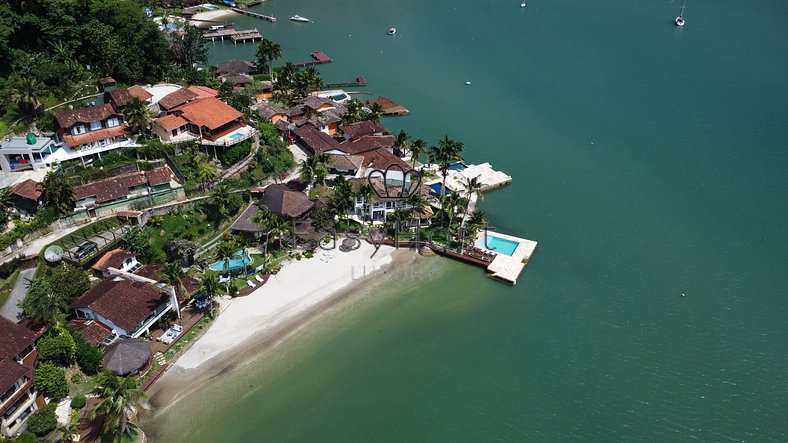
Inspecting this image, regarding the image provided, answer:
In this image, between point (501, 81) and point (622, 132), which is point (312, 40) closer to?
point (501, 81)

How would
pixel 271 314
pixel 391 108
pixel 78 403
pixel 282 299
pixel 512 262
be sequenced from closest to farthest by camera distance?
pixel 78 403, pixel 271 314, pixel 282 299, pixel 512 262, pixel 391 108

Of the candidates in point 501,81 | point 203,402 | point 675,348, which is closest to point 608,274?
point 675,348

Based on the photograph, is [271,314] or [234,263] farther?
[234,263]

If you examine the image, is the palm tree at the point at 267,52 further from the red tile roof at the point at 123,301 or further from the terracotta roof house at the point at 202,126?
the red tile roof at the point at 123,301

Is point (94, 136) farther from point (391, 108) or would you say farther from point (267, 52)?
point (391, 108)

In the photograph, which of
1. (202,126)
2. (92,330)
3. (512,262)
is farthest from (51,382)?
(512,262)
